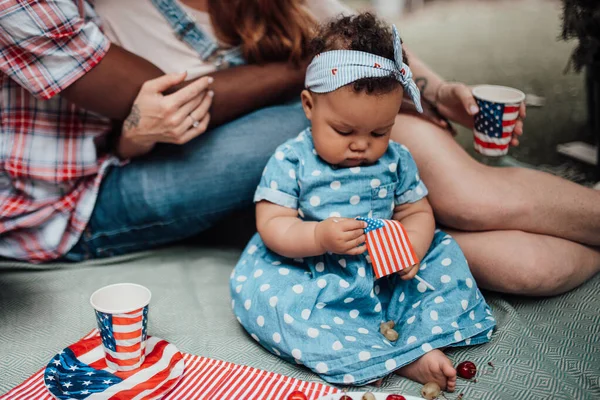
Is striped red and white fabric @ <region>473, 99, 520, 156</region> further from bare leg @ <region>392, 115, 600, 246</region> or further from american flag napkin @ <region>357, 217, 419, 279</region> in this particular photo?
american flag napkin @ <region>357, 217, 419, 279</region>

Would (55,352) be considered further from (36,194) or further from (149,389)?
(36,194)

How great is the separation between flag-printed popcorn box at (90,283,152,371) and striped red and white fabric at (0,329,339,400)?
73 mm

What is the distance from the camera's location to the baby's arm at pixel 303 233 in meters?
1.06

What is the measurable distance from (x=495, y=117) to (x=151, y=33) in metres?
0.84

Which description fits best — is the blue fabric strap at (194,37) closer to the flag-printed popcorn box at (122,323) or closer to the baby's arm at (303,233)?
the baby's arm at (303,233)

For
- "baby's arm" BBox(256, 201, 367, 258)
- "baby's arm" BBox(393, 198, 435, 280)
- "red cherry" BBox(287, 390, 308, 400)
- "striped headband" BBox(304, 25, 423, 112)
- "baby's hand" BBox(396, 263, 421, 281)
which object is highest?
"striped headband" BBox(304, 25, 423, 112)

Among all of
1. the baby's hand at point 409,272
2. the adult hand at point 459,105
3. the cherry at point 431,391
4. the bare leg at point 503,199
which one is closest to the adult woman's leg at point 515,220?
the bare leg at point 503,199

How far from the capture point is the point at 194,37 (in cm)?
150

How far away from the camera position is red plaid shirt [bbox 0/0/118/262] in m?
1.23

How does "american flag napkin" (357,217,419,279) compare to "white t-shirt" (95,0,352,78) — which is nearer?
"american flag napkin" (357,217,419,279)

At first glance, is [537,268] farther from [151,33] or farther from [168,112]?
[151,33]

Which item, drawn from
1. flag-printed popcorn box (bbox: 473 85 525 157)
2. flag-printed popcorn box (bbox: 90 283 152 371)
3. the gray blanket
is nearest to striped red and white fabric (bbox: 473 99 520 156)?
flag-printed popcorn box (bbox: 473 85 525 157)

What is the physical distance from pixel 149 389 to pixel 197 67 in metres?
0.82

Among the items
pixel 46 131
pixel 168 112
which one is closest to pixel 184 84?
pixel 168 112
